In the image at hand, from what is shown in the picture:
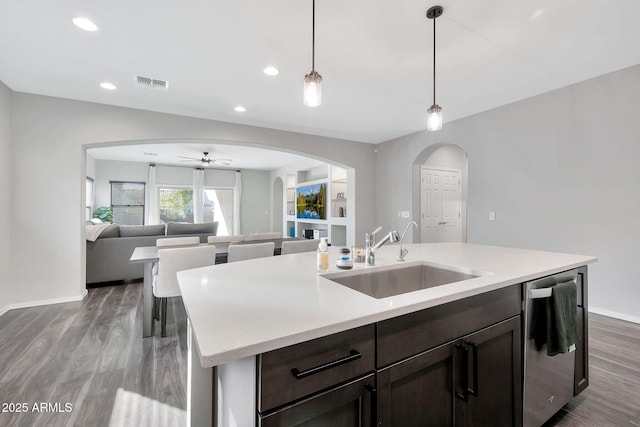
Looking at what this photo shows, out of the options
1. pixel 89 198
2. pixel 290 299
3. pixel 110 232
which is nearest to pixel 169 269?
pixel 290 299

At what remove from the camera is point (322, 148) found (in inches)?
213

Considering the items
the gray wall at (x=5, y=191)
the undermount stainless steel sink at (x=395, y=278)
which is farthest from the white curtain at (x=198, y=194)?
the undermount stainless steel sink at (x=395, y=278)

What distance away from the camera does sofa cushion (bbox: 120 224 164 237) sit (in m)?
4.51

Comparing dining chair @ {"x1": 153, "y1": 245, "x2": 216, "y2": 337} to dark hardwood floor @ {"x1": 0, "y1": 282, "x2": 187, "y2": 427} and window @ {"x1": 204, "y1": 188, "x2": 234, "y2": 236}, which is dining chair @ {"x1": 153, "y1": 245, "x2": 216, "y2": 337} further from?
window @ {"x1": 204, "y1": 188, "x2": 234, "y2": 236}

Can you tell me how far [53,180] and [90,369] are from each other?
2708mm

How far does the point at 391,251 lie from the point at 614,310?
9.35 feet

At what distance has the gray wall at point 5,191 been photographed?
314 centimetres

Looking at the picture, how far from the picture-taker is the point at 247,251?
3092 mm

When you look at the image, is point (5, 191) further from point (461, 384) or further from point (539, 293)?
point (539, 293)

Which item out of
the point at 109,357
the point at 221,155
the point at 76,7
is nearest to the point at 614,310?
the point at 109,357

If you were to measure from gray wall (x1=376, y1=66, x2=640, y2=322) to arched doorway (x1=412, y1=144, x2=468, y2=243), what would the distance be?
1.06 meters

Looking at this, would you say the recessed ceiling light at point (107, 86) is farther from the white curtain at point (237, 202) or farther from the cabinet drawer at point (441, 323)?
the white curtain at point (237, 202)

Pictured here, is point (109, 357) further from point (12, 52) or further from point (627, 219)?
point (627, 219)

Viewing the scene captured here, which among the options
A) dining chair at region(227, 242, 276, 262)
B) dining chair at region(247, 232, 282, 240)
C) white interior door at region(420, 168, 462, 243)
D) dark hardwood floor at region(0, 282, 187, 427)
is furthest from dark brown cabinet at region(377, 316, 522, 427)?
white interior door at region(420, 168, 462, 243)
